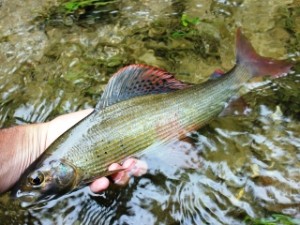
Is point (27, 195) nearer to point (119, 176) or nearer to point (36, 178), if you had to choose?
point (36, 178)

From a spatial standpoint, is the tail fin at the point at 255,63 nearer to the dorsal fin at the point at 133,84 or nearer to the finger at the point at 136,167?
the dorsal fin at the point at 133,84

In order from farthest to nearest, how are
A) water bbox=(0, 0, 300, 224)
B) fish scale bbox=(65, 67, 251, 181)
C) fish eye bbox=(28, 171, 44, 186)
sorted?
1. water bbox=(0, 0, 300, 224)
2. fish scale bbox=(65, 67, 251, 181)
3. fish eye bbox=(28, 171, 44, 186)

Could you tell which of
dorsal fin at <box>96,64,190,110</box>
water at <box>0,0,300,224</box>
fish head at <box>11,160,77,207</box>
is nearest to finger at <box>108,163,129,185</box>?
water at <box>0,0,300,224</box>

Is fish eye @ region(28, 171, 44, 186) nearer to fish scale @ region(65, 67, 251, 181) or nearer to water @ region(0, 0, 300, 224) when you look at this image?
fish scale @ region(65, 67, 251, 181)

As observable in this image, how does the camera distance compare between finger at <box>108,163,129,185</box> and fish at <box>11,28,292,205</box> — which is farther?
finger at <box>108,163,129,185</box>

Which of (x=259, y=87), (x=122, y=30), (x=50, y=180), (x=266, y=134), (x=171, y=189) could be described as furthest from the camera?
(x=122, y=30)

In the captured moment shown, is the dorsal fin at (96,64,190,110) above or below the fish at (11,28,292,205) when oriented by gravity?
above

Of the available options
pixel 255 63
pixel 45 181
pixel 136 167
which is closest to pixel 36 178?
pixel 45 181

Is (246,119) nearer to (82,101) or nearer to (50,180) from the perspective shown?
(82,101)

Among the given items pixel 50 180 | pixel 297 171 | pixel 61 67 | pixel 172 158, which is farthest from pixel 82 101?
pixel 297 171

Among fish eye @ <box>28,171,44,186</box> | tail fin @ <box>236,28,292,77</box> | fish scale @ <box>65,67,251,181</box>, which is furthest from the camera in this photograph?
tail fin @ <box>236,28,292,77</box>
